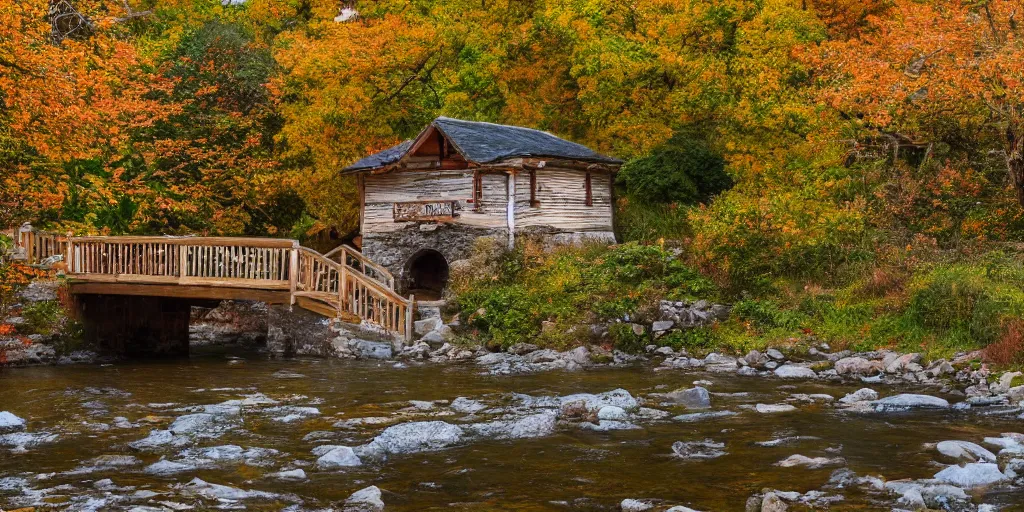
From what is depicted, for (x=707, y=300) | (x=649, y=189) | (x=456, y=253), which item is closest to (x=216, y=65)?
(x=456, y=253)

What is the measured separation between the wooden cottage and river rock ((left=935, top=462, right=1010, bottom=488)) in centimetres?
1634

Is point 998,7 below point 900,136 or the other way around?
the other way around

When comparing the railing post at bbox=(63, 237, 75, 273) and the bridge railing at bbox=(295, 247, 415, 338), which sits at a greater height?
the railing post at bbox=(63, 237, 75, 273)

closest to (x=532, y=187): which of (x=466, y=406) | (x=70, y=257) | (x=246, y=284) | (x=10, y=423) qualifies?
(x=246, y=284)

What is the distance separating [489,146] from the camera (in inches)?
992

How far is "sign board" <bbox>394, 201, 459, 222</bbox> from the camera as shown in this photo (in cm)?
2516

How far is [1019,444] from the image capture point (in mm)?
10289

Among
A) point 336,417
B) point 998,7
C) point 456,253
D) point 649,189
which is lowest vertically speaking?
point 336,417

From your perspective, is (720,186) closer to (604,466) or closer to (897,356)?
(897,356)

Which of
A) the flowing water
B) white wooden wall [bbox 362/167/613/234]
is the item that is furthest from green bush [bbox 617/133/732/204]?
the flowing water

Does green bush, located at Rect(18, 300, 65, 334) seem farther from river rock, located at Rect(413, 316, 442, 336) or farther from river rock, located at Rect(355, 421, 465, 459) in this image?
river rock, located at Rect(355, 421, 465, 459)

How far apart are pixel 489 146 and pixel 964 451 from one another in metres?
16.9

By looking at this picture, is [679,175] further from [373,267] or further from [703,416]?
[703,416]

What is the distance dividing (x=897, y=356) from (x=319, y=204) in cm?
1879
